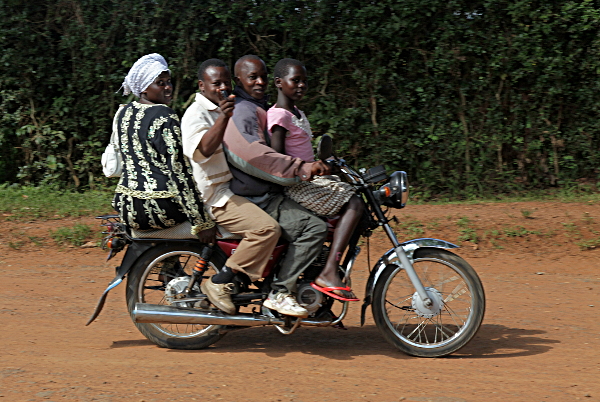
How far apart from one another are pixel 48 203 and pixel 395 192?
6240 mm

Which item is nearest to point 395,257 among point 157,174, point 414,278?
point 414,278

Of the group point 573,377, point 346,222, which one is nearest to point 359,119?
point 346,222

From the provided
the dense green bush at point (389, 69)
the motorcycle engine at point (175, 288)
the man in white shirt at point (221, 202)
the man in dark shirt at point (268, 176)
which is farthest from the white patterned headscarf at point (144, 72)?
the dense green bush at point (389, 69)

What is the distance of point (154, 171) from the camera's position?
4.73 m

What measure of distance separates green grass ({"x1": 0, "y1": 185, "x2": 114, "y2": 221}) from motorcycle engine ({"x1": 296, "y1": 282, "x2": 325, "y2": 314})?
16.4 feet

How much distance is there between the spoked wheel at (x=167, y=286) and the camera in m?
4.95

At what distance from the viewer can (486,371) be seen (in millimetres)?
4496

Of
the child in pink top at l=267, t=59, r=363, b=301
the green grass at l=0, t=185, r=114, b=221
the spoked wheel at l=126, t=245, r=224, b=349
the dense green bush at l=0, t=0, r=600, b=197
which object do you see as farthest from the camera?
the dense green bush at l=0, t=0, r=600, b=197

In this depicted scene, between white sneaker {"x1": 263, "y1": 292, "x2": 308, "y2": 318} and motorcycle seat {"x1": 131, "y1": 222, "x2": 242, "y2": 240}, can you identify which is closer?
white sneaker {"x1": 263, "y1": 292, "x2": 308, "y2": 318}

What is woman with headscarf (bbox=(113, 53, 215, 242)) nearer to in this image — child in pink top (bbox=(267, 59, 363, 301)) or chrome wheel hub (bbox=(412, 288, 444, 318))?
child in pink top (bbox=(267, 59, 363, 301))

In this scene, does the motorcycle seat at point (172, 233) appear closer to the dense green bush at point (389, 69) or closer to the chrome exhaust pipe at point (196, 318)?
the chrome exhaust pipe at point (196, 318)

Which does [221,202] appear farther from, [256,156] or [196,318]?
[196,318]

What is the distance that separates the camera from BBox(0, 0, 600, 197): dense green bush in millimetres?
9594

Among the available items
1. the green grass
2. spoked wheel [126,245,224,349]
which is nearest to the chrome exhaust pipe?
spoked wheel [126,245,224,349]
